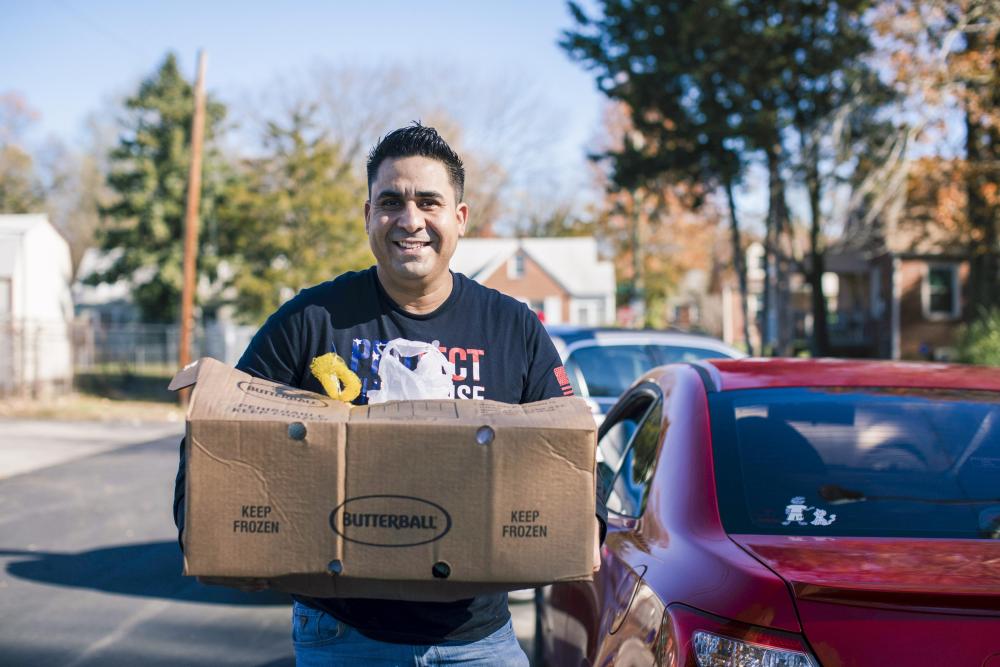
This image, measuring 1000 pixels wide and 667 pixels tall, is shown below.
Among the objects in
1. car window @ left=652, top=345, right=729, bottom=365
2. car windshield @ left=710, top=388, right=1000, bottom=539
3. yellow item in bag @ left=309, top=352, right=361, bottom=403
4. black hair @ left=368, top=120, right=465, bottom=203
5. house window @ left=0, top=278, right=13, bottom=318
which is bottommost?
car windshield @ left=710, top=388, right=1000, bottom=539

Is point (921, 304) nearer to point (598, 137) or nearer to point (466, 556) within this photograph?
point (598, 137)

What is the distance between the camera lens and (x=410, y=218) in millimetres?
2303

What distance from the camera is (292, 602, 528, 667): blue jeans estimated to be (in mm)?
2174

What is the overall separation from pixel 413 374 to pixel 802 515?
110cm

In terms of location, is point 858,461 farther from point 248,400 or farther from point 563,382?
point 248,400

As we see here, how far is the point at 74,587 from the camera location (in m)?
6.32

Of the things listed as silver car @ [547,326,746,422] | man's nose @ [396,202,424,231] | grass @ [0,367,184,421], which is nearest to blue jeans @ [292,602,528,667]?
man's nose @ [396,202,424,231]

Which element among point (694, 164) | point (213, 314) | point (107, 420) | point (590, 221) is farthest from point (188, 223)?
point (590, 221)

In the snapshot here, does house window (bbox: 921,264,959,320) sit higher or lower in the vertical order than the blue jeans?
higher

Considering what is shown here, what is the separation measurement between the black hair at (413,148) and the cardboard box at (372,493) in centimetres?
70

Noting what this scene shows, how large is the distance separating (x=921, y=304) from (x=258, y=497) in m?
33.2

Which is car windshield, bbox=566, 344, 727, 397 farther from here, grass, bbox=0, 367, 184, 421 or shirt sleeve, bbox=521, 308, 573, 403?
grass, bbox=0, 367, 184, 421

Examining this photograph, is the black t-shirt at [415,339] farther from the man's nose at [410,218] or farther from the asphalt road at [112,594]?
the asphalt road at [112,594]

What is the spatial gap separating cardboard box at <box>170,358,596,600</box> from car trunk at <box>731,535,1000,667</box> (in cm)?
54
